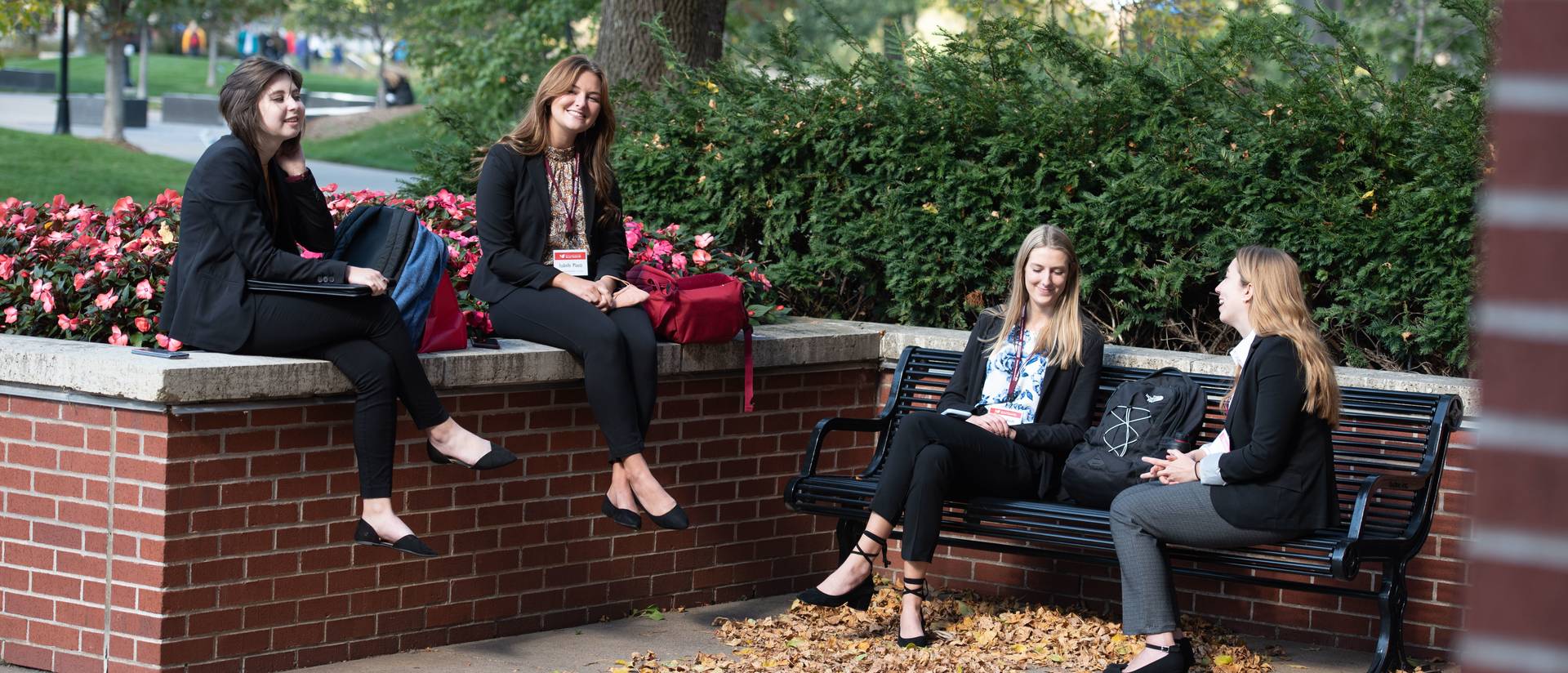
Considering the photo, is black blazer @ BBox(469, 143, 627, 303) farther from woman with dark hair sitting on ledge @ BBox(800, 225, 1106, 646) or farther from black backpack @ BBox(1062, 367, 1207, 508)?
black backpack @ BBox(1062, 367, 1207, 508)

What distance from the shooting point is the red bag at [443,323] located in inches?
209

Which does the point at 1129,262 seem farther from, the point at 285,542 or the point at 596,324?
the point at 285,542

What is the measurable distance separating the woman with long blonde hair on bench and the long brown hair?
2079mm

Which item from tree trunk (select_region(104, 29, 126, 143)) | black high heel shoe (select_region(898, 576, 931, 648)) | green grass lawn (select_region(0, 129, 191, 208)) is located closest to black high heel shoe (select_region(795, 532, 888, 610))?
black high heel shoe (select_region(898, 576, 931, 648))

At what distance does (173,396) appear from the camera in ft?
14.9

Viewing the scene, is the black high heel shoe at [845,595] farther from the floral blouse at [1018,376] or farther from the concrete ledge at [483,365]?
the concrete ledge at [483,365]

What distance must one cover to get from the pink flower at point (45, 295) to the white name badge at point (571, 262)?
1599mm

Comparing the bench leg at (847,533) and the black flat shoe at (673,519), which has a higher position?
the black flat shoe at (673,519)

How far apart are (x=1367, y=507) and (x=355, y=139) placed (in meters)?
26.3

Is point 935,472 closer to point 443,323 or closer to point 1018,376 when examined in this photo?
point 1018,376

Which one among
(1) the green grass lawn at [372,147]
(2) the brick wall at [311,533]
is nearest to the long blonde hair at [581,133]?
(2) the brick wall at [311,533]

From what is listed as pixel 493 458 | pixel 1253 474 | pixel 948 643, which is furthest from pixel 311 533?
pixel 1253 474

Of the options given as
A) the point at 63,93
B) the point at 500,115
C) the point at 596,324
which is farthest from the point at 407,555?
the point at 63,93

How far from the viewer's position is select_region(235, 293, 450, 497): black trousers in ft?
15.8
